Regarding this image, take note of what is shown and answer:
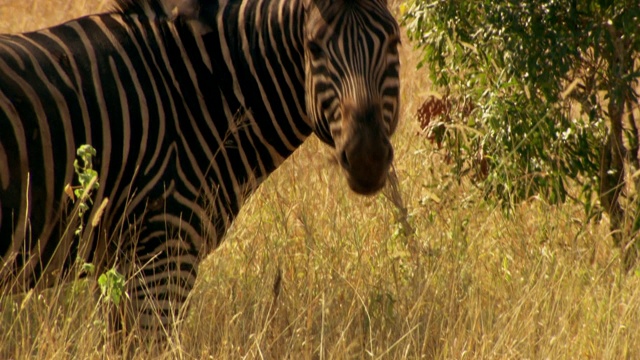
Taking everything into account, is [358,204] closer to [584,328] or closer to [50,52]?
[584,328]

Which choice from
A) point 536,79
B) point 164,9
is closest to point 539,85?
point 536,79

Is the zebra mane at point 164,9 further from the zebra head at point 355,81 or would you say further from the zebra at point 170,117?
the zebra head at point 355,81

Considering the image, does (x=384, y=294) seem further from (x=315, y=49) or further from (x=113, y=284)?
(x=113, y=284)

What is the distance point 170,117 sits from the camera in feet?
12.8

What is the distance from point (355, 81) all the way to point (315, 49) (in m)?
0.25

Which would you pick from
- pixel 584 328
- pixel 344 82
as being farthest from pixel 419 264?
pixel 344 82

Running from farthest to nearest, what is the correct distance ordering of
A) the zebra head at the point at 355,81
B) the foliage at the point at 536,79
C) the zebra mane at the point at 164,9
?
1. the foliage at the point at 536,79
2. the zebra mane at the point at 164,9
3. the zebra head at the point at 355,81

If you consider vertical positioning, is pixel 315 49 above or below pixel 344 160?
above

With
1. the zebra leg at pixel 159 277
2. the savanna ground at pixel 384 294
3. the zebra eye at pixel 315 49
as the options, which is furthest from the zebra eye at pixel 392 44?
the zebra leg at pixel 159 277

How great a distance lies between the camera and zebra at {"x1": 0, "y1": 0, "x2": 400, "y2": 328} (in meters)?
3.64

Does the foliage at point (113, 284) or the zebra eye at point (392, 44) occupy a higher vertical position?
the zebra eye at point (392, 44)

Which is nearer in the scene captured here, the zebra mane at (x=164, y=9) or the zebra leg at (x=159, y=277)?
the zebra leg at (x=159, y=277)

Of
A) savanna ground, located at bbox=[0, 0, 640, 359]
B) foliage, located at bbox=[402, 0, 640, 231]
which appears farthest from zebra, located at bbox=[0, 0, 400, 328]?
foliage, located at bbox=[402, 0, 640, 231]

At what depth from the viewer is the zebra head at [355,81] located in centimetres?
359
